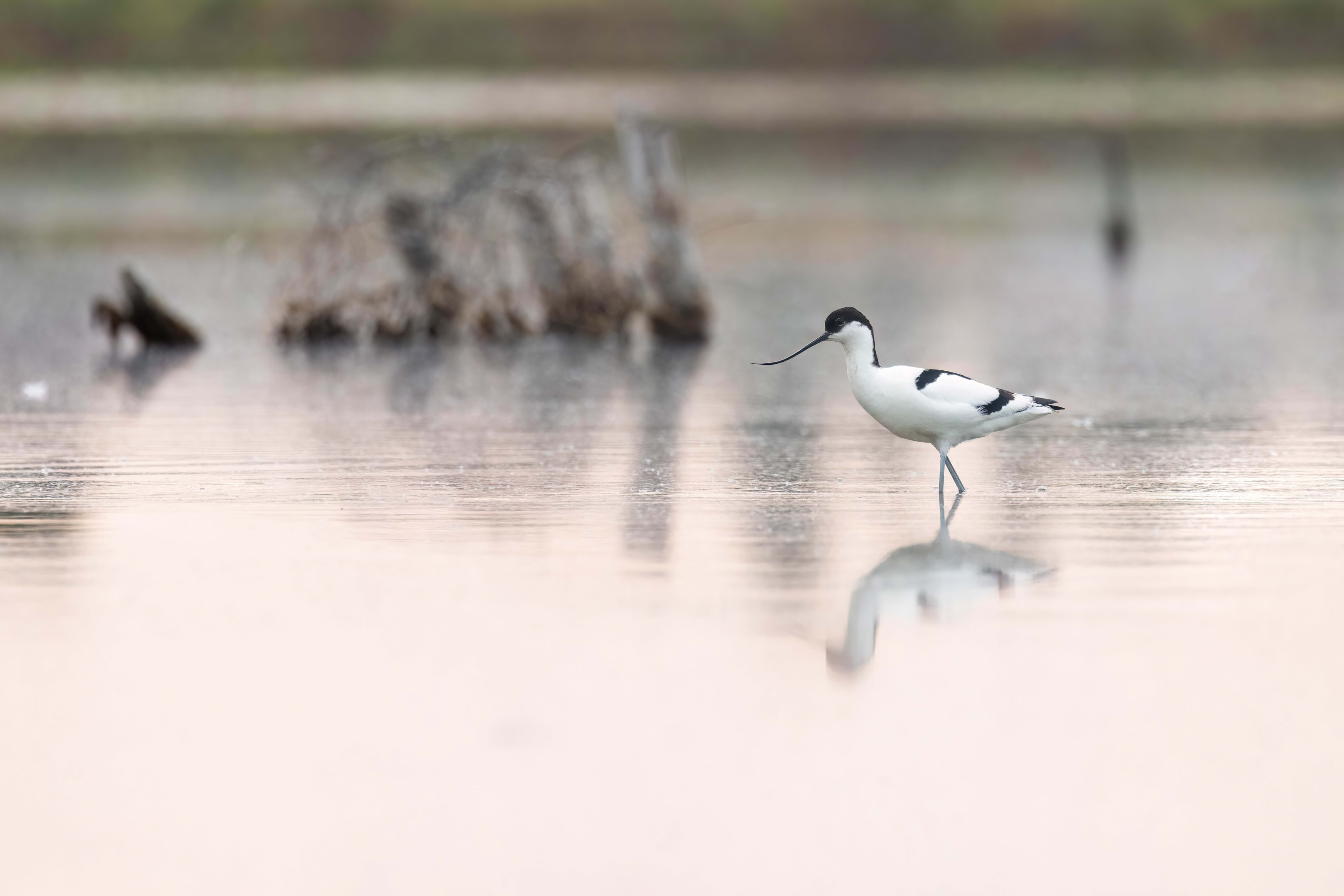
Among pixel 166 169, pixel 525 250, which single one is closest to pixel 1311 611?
pixel 525 250

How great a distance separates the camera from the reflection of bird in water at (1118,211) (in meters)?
26.2

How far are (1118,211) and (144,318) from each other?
16.6 meters

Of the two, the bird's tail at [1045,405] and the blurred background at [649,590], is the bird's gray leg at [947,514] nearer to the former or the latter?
the blurred background at [649,590]

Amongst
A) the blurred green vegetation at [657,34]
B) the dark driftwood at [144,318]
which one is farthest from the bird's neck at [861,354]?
the blurred green vegetation at [657,34]

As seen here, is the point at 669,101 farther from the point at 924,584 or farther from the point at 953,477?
the point at 924,584

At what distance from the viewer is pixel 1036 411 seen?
8.21 meters

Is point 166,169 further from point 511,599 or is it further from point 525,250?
point 511,599

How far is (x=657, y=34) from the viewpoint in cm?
6594

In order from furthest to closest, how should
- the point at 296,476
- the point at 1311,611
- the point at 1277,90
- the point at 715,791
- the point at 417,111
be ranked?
the point at 1277,90
the point at 417,111
the point at 296,476
the point at 1311,611
the point at 715,791

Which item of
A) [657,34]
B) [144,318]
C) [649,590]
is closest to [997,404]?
[649,590]

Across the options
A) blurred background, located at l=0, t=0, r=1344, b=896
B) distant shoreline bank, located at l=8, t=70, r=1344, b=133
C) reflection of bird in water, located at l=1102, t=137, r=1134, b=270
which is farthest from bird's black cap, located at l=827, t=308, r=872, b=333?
distant shoreline bank, located at l=8, t=70, r=1344, b=133

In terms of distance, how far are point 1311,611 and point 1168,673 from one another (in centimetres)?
89

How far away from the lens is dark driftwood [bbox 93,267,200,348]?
49.3 ft

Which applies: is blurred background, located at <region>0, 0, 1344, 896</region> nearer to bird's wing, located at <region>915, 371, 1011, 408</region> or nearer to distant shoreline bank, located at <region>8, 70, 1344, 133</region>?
bird's wing, located at <region>915, 371, 1011, 408</region>
